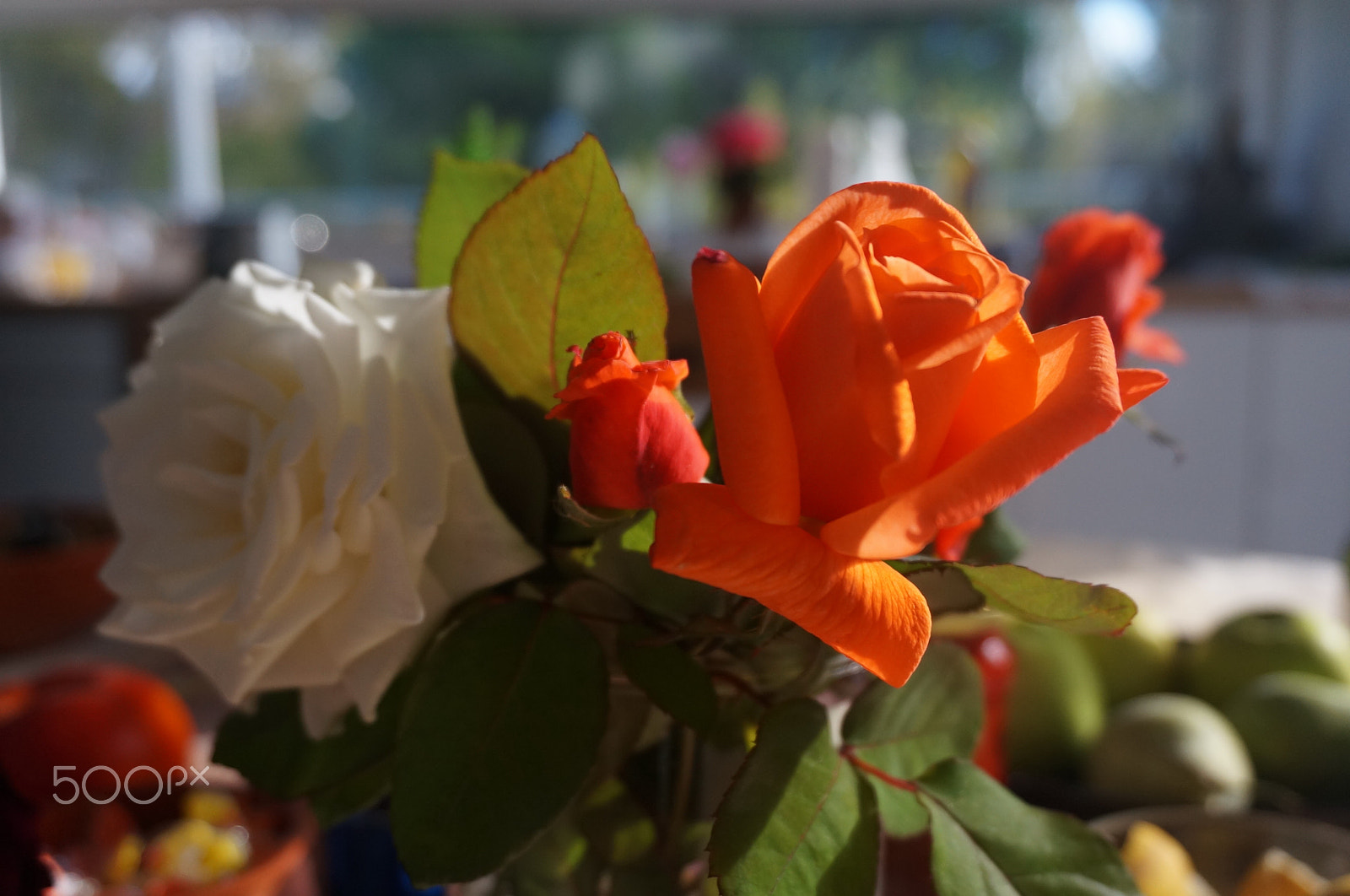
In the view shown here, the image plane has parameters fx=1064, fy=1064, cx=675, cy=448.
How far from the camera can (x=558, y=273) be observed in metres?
0.24

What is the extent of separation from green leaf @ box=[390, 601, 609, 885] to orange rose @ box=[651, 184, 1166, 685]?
3.1 inches

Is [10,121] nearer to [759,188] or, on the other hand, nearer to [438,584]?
[759,188]

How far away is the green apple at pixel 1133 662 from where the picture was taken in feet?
2.16

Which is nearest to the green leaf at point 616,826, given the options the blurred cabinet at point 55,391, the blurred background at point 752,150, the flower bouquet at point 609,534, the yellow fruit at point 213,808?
the flower bouquet at point 609,534

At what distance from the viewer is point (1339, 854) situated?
0.38 meters

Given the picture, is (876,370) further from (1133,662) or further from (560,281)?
(1133,662)

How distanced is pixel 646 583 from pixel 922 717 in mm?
89

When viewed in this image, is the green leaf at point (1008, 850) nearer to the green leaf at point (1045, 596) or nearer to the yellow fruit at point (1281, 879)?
the green leaf at point (1045, 596)

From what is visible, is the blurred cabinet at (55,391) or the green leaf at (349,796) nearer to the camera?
the green leaf at (349,796)

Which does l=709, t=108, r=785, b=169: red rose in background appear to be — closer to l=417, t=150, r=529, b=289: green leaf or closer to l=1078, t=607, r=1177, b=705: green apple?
l=1078, t=607, r=1177, b=705: green apple

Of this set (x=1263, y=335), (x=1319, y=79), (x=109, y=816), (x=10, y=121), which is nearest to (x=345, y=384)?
(x=109, y=816)

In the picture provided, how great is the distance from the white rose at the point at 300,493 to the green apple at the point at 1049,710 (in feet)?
1.45

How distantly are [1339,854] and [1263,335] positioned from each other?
2.46 meters

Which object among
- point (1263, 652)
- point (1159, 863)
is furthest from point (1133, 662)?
point (1159, 863)
